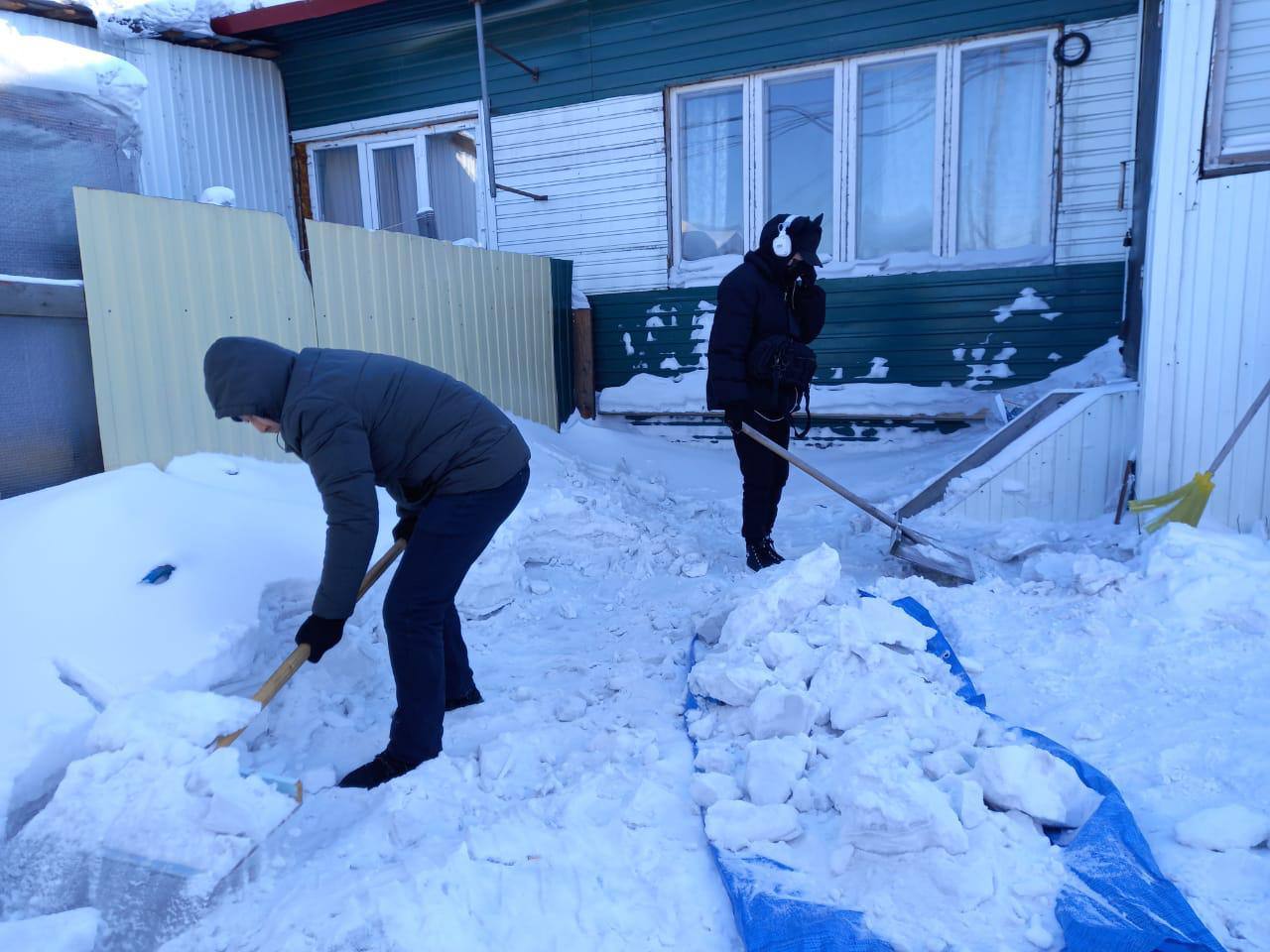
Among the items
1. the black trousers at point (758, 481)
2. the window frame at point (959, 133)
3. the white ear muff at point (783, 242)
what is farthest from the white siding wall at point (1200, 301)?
the window frame at point (959, 133)

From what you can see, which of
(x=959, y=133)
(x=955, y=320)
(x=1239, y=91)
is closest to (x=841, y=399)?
(x=955, y=320)

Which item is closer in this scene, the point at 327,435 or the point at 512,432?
the point at 327,435

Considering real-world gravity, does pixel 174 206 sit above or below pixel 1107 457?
above

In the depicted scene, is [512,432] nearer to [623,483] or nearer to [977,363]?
[623,483]

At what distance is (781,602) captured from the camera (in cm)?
322

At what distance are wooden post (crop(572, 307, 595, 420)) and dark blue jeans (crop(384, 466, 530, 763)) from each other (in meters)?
5.22

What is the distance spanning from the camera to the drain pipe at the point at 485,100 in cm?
723

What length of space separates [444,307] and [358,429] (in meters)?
3.84

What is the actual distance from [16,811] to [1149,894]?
277 centimetres

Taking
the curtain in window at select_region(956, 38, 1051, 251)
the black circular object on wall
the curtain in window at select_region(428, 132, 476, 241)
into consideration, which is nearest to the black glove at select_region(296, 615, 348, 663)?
the curtain in window at select_region(956, 38, 1051, 251)

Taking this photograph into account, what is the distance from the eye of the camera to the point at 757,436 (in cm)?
448

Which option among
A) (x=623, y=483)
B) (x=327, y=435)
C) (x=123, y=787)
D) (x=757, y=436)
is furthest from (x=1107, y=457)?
(x=123, y=787)

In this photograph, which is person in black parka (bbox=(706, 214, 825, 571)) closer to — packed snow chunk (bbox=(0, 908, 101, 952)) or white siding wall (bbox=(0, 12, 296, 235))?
packed snow chunk (bbox=(0, 908, 101, 952))

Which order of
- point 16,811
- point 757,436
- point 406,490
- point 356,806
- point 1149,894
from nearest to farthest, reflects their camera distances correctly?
point 1149,894 < point 16,811 < point 356,806 < point 406,490 < point 757,436
